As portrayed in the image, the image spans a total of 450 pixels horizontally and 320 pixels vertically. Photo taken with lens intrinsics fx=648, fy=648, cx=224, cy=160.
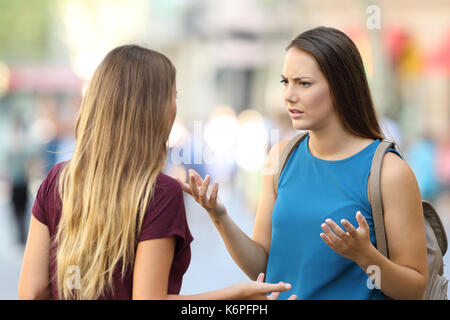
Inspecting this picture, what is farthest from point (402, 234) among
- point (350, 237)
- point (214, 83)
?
point (214, 83)

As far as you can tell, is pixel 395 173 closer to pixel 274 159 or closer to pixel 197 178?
pixel 274 159

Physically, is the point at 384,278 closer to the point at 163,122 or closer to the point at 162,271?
the point at 162,271

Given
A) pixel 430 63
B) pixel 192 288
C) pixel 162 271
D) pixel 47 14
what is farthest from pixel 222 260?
pixel 47 14

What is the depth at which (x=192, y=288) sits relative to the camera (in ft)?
21.1

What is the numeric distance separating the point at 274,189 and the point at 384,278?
523mm

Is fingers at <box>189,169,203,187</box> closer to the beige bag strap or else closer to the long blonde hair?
the long blonde hair

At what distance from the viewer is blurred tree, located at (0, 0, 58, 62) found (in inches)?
1025

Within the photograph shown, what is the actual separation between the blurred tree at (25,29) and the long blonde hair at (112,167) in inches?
1008

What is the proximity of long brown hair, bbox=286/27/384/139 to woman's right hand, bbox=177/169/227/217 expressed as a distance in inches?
19.4

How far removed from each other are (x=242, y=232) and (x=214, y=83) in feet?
96.8

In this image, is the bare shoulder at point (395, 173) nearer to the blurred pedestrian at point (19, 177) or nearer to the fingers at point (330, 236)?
the fingers at point (330, 236)

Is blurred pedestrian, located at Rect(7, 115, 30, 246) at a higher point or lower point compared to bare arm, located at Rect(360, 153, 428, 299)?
lower

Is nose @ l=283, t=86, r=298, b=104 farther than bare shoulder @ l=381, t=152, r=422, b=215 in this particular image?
Yes

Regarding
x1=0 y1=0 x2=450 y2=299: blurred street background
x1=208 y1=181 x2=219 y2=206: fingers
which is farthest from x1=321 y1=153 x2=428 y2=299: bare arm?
x1=0 y1=0 x2=450 y2=299: blurred street background
